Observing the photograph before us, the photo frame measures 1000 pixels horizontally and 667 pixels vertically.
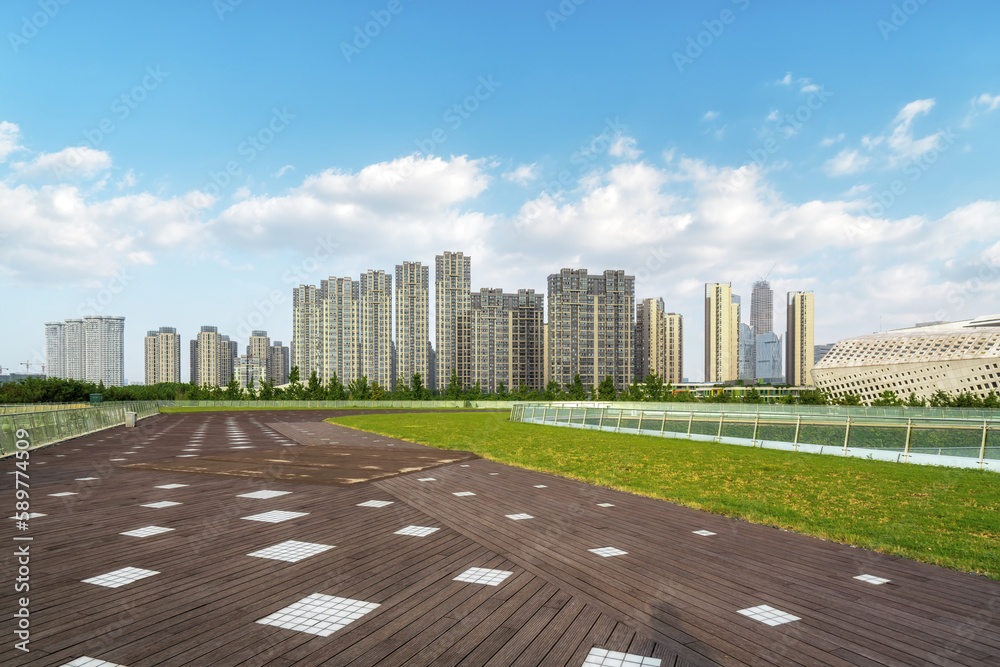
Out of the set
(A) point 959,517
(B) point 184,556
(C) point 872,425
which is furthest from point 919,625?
(C) point 872,425

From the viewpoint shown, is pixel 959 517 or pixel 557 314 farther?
pixel 557 314

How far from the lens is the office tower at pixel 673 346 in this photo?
182 metres

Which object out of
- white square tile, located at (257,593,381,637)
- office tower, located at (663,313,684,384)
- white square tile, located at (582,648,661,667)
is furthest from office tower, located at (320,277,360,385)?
white square tile, located at (582,648,661,667)

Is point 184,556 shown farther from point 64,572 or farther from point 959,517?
point 959,517

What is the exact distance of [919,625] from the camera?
4.03 m

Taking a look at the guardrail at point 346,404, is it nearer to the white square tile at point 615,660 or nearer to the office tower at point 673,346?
the white square tile at point 615,660

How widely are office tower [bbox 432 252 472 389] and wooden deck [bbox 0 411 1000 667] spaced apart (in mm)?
151107

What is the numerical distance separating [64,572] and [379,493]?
4.97m

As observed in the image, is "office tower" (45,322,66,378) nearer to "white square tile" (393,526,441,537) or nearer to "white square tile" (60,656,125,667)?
"white square tile" (393,526,441,537)

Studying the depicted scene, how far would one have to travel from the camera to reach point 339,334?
152 meters

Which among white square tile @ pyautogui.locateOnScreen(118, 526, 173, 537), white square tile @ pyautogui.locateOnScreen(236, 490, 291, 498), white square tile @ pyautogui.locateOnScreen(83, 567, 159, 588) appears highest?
white square tile @ pyautogui.locateOnScreen(83, 567, 159, 588)

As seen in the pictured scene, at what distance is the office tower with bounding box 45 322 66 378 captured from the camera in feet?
472

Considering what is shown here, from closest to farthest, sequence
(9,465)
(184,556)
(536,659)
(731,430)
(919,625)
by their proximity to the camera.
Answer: (536,659), (919,625), (184,556), (9,465), (731,430)

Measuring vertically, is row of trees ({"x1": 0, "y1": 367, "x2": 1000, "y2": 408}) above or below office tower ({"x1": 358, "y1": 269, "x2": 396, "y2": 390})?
below
